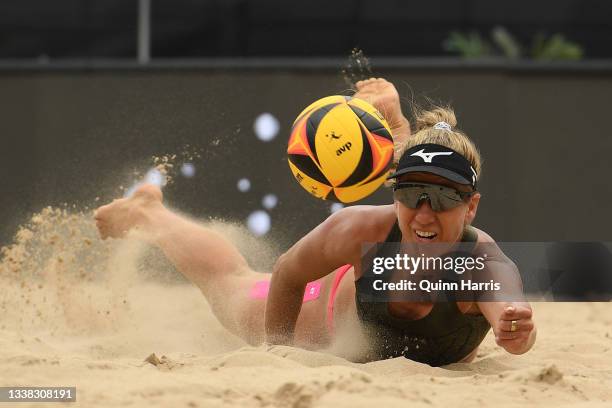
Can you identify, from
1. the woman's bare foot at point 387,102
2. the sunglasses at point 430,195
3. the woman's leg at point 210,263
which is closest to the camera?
the sunglasses at point 430,195

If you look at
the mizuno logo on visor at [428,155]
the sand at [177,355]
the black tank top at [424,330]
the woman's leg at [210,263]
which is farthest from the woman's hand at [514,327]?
the woman's leg at [210,263]

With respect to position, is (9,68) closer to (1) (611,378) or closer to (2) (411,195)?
(2) (411,195)

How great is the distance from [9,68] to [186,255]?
2982mm

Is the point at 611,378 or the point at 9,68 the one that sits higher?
the point at 9,68

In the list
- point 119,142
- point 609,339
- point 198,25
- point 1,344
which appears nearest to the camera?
point 1,344

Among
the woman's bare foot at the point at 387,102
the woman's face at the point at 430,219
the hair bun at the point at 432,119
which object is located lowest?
the woman's face at the point at 430,219

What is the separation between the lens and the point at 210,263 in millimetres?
5074

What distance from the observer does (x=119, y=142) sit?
6969 mm

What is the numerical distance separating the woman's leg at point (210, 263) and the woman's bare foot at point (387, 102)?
0.79 meters

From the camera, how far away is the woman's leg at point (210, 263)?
4.46m

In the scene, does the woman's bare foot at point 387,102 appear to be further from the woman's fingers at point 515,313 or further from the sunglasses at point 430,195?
the woman's fingers at point 515,313

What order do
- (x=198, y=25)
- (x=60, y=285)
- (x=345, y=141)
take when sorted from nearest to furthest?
1. (x=345, y=141)
2. (x=60, y=285)
3. (x=198, y=25)

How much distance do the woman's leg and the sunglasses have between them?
3.05 feet

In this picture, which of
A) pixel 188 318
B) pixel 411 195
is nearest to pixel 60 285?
pixel 188 318
